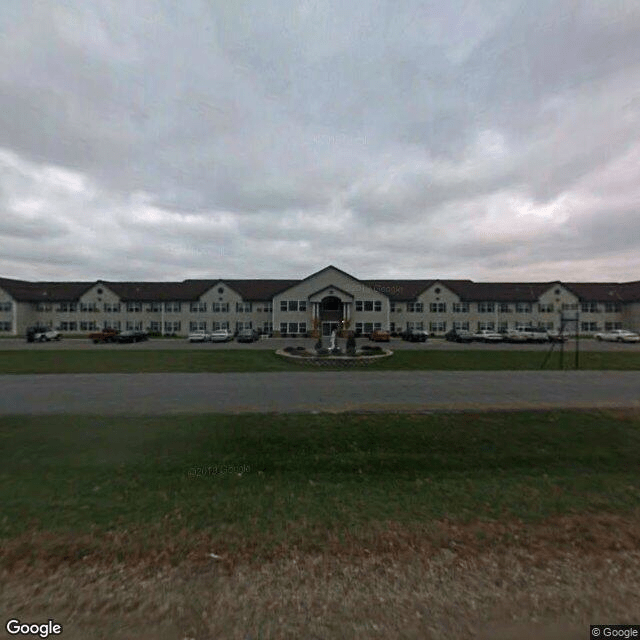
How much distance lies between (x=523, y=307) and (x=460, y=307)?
10.3 m

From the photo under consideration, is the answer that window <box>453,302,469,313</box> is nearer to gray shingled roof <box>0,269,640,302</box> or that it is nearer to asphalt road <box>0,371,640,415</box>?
gray shingled roof <box>0,269,640,302</box>

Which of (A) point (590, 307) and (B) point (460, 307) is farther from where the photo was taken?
(A) point (590, 307)

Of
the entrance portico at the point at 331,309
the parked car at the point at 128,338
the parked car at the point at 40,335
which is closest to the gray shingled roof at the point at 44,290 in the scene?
the parked car at the point at 40,335

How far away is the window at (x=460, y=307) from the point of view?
167 ft

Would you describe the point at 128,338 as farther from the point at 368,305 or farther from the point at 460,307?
the point at 460,307

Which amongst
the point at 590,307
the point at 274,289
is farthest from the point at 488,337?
the point at 274,289

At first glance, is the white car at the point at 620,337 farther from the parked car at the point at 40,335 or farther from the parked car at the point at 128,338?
the parked car at the point at 40,335

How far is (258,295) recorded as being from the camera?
5072 cm

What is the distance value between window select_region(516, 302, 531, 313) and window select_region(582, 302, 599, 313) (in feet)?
30.8

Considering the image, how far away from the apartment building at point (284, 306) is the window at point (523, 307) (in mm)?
160

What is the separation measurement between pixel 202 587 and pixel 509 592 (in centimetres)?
246

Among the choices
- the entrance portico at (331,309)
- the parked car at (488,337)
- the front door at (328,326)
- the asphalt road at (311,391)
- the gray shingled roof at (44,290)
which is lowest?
the asphalt road at (311,391)

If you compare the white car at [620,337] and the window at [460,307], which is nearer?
the white car at [620,337]

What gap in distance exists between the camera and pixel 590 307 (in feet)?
173
